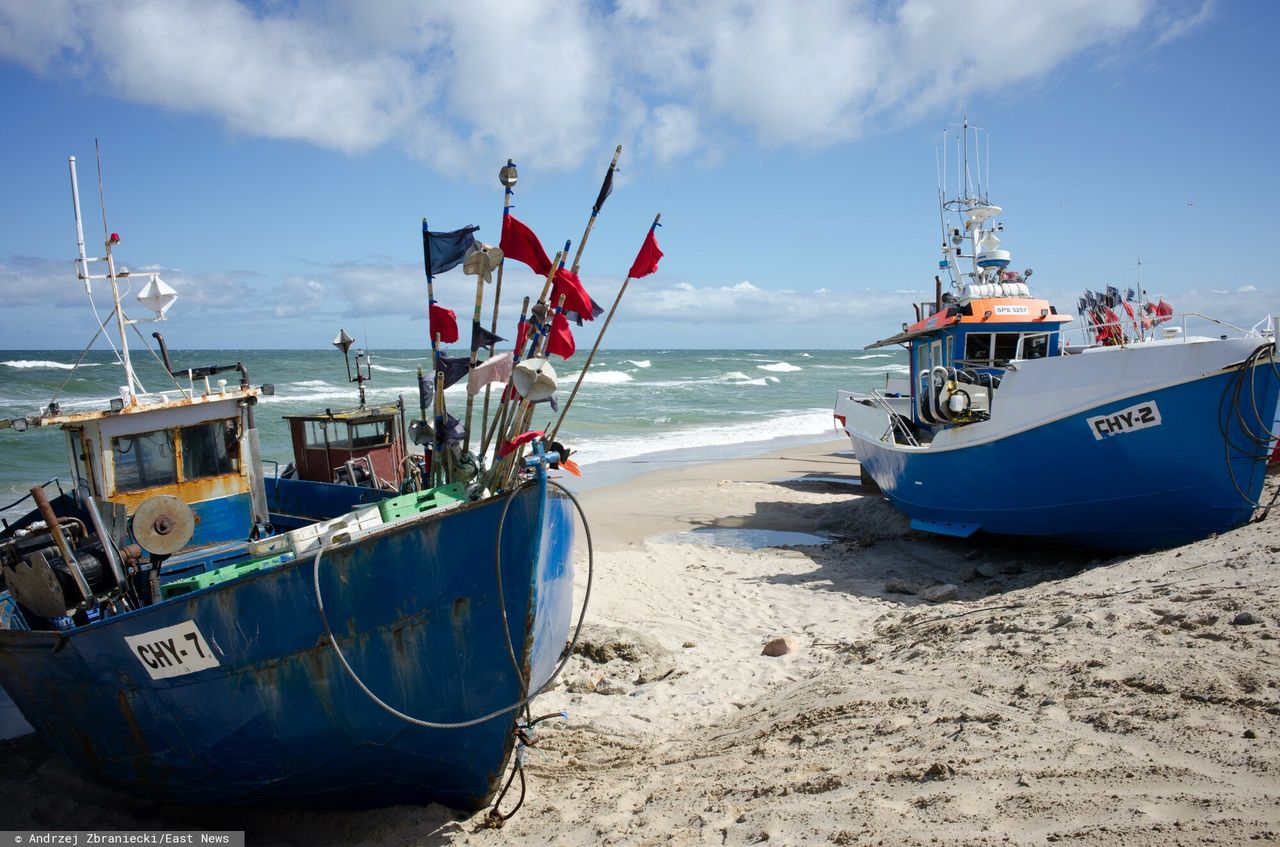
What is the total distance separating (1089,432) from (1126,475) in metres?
0.62

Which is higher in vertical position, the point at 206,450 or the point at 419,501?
the point at 206,450

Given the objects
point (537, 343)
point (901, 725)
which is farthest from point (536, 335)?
point (901, 725)

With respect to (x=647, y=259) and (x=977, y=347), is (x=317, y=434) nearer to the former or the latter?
(x=647, y=259)

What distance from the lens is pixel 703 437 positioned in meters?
28.2

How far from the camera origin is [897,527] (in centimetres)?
1291

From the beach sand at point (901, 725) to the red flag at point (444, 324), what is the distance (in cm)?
291

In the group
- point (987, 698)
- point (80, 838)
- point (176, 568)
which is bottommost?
point (80, 838)

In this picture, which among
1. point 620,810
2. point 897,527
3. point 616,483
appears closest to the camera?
point 620,810

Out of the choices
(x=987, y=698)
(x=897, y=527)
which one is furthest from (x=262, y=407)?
(x=987, y=698)

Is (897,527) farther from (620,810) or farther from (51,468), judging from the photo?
(51,468)

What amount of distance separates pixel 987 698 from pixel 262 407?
36.6 meters

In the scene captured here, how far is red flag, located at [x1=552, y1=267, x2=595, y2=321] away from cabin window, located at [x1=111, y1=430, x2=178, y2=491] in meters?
4.04

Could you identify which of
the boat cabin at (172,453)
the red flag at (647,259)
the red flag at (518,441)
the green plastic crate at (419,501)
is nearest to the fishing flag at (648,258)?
the red flag at (647,259)

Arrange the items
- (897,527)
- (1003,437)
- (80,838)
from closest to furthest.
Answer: (80,838) < (1003,437) < (897,527)
